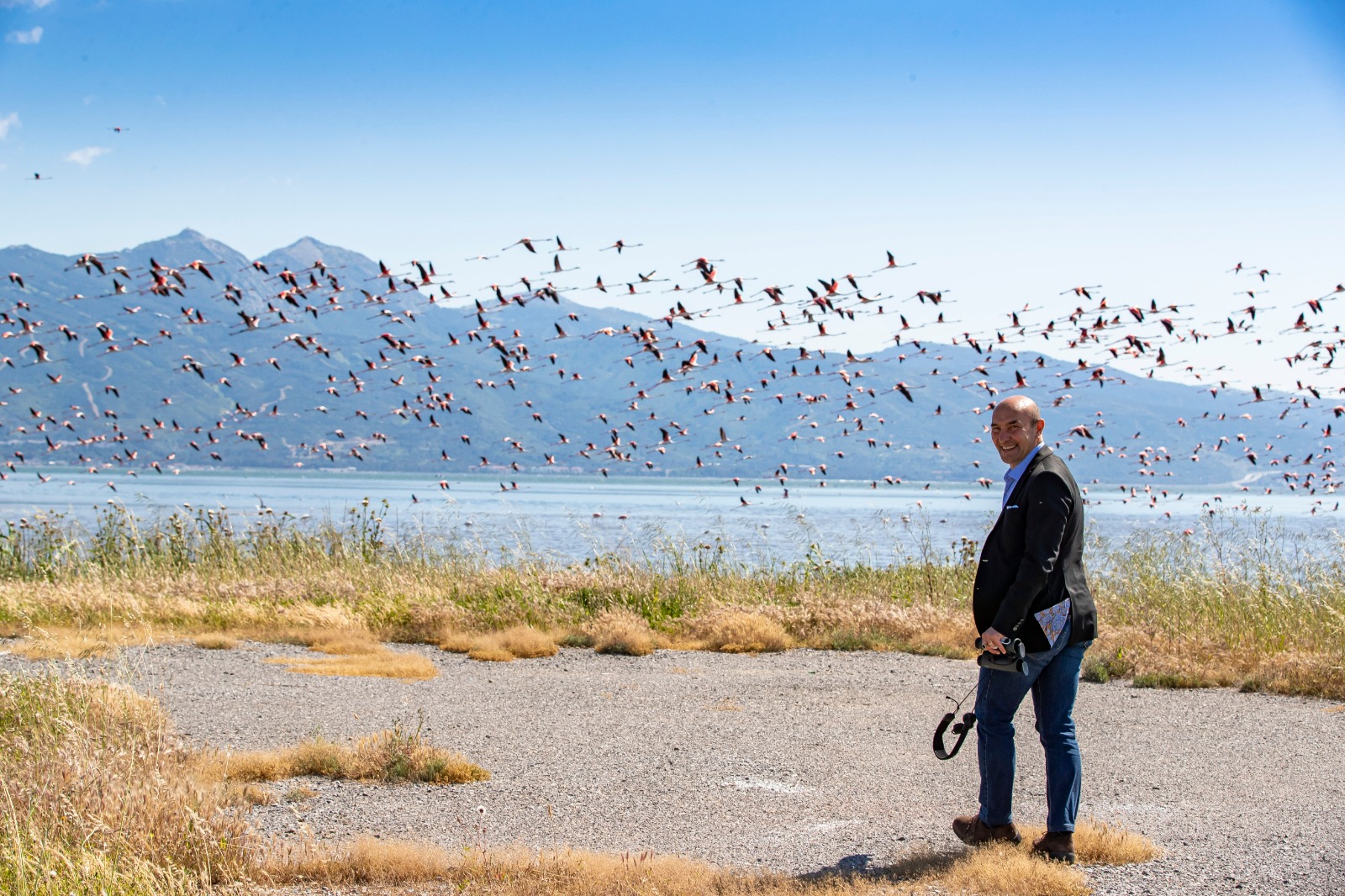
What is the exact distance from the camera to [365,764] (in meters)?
7.50

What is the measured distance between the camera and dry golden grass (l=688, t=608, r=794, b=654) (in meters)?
14.3

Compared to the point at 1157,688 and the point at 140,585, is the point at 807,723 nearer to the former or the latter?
the point at 1157,688

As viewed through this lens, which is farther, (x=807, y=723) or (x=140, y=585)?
(x=140, y=585)

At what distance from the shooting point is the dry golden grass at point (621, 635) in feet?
45.4

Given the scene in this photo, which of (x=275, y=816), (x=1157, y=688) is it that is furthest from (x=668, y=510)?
(x=275, y=816)

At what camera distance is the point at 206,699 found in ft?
34.2

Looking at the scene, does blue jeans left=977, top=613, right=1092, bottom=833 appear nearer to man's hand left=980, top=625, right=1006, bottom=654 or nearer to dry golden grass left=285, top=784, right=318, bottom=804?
man's hand left=980, top=625, right=1006, bottom=654

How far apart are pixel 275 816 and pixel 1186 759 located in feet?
21.9

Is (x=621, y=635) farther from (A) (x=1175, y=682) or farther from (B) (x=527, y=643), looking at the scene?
(A) (x=1175, y=682)

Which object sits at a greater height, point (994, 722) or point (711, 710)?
point (994, 722)

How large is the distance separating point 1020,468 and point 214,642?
11551mm

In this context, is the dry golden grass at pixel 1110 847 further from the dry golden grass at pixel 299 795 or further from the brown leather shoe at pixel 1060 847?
the dry golden grass at pixel 299 795

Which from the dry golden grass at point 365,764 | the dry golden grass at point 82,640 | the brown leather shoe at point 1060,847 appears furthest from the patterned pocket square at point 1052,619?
the dry golden grass at point 82,640

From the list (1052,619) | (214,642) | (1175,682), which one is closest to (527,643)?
(214,642)
